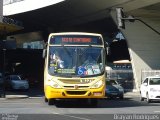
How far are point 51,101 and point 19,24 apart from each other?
2235cm

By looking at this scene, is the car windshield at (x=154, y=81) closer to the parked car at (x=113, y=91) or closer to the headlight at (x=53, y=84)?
the parked car at (x=113, y=91)

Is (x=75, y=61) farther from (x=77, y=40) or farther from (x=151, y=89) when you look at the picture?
(x=151, y=89)

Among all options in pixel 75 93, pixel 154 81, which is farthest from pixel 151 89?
pixel 75 93

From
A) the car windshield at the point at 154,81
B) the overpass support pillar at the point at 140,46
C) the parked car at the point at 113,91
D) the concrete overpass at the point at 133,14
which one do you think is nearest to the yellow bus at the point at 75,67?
the car windshield at the point at 154,81

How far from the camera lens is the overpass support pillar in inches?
1812

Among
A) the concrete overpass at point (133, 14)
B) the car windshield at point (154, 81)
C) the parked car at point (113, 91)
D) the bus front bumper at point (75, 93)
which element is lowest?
the parked car at point (113, 91)

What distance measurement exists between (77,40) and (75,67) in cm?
134

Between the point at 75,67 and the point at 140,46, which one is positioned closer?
the point at 75,67

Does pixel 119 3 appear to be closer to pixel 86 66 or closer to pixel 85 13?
pixel 85 13

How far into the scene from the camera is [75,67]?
66.6 feet

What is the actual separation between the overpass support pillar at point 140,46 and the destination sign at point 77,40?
25.2m

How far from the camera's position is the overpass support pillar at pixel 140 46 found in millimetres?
46031

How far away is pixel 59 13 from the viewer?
49.9 m

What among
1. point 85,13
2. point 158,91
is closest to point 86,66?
point 158,91
